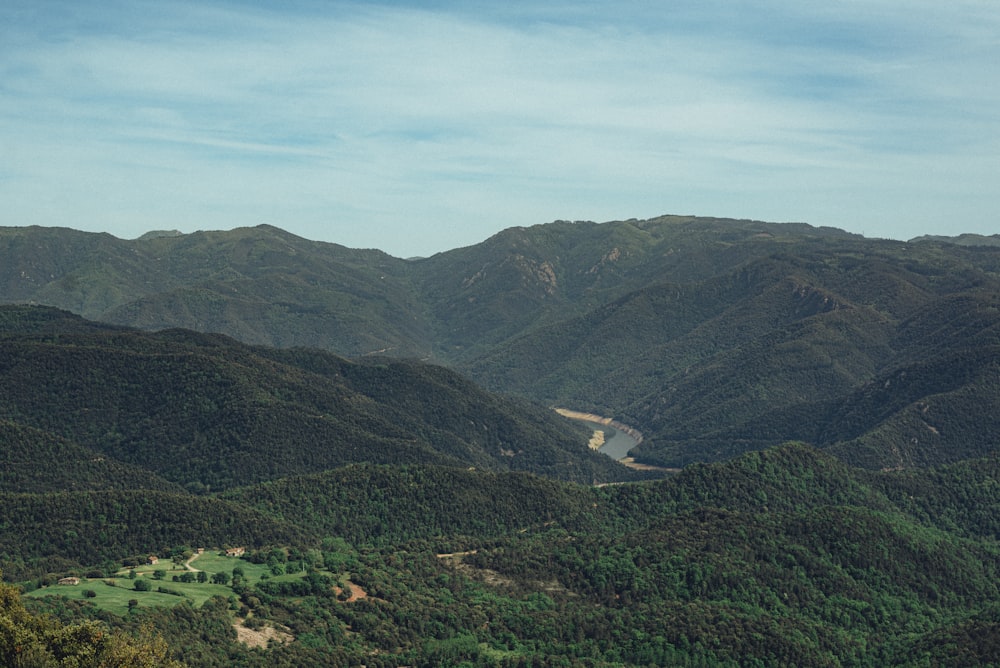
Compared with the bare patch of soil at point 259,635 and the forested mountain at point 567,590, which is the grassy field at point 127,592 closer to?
the forested mountain at point 567,590

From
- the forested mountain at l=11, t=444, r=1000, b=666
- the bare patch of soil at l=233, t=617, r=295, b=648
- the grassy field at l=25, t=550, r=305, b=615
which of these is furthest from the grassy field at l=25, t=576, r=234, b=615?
the bare patch of soil at l=233, t=617, r=295, b=648

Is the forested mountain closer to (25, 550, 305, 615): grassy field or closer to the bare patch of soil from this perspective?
the bare patch of soil

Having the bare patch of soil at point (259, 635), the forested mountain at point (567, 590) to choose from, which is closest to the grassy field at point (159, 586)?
the forested mountain at point (567, 590)

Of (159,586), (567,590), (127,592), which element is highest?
(127,592)

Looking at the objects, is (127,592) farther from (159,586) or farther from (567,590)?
(567,590)

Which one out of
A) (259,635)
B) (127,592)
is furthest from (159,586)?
(259,635)

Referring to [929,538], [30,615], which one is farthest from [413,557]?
[929,538]

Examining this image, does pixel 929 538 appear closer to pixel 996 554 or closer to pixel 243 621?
pixel 996 554

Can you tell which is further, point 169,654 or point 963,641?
point 963,641
